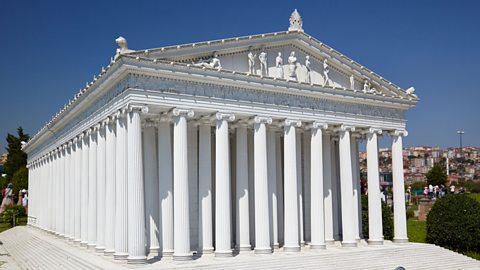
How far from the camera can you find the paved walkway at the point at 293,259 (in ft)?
79.5

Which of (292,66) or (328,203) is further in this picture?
(328,203)

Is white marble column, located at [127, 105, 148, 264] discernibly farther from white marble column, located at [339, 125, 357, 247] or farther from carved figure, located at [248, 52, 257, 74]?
white marble column, located at [339, 125, 357, 247]

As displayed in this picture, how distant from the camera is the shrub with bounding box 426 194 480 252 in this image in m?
35.8

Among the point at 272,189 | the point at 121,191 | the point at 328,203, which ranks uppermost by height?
the point at 121,191

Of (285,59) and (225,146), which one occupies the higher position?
(285,59)

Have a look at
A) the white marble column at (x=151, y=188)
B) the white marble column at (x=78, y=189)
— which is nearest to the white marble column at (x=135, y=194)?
the white marble column at (x=151, y=188)

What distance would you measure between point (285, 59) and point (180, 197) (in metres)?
10.1

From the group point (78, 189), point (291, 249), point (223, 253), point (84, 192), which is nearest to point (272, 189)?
point (291, 249)

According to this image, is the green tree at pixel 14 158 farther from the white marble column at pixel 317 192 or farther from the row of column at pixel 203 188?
the white marble column at pixel 317 192

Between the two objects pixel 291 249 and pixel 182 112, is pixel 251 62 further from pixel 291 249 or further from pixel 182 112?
pixel 291 249

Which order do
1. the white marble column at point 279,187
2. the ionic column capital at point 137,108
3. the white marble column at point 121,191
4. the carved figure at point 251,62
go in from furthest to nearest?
the white marble column at point 279,187 < the carved figure at point 251,62 < the white marble column at point 121,191 < the ionic column capital at point 137,108

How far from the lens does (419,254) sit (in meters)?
31.0

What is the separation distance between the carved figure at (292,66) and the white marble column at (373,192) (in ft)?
21.6

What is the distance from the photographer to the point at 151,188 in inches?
1082
